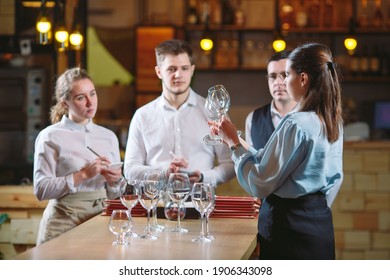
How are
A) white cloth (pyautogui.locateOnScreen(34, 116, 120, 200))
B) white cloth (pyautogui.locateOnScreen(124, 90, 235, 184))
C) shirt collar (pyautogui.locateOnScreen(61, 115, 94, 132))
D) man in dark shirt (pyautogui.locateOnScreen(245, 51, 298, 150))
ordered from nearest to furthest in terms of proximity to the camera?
white cloth (pyautogui.locateOnScreen(34, 116, 120, 200))
shirt collar (pyautogui.locateOnScreen(61, 115, 94, 132))
man in dark shirt (pyautogui.locateOnScreen(245, 51, 298, 150))
white cloth (pyautogui.locateOnScreen(124, 90, 235, 184))

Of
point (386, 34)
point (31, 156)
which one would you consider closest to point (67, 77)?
point (31, 156)

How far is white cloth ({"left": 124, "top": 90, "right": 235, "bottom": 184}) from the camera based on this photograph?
373 cm

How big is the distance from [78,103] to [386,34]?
15.7 ft

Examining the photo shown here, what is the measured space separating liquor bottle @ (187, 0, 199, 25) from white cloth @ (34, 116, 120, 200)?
4.20 m

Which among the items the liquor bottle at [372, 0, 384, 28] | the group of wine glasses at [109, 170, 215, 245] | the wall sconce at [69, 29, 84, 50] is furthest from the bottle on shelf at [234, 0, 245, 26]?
the group of wine glasses at [109, 170, 215, 245]

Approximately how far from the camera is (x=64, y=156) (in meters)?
3.34

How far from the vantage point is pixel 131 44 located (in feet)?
25.9

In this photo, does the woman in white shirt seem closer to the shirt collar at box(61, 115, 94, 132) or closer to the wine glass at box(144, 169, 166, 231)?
the shirt collar at box(61, 115, 94, 132)

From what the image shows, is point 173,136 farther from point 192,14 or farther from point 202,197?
point 192,14

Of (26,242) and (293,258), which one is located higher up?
(293,258)

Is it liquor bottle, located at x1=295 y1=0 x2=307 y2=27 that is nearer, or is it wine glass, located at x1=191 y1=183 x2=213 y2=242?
wine glass, located at x1=191 y1=183 x2=213 y2=242

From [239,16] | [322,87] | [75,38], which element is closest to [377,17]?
[239,16]

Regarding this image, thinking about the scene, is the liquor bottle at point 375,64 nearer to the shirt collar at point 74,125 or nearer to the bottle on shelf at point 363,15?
the bottle on shelf at point 363,15

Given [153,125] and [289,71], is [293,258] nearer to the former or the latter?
[289,71]
